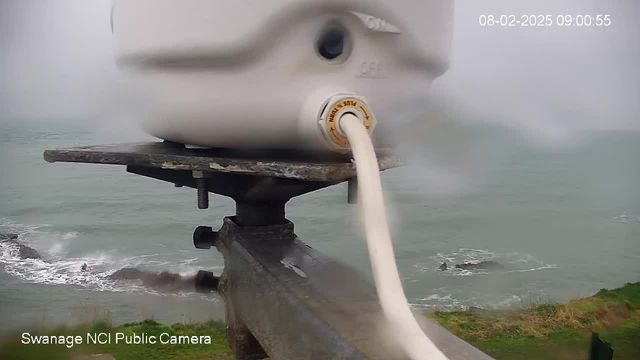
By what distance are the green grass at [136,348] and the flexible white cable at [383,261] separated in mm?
2710

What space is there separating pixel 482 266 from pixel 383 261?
25.2 ft

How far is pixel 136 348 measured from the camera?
3.71m

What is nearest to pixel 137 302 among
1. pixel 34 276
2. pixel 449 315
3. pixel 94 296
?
pixel 94 296

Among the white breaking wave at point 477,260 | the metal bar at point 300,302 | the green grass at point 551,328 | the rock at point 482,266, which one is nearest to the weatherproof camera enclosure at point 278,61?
the metal bar at point 300,302

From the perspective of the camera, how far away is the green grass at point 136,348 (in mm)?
3221

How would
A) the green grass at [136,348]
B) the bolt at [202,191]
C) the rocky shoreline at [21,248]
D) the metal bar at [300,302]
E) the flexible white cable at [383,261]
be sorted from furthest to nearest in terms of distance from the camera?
the rocky shoreline at [21,248] < the green grass at [136,348] < the bolt at [202,191] < the metal bar at [300,302] < the flexible white cable at [383,261]

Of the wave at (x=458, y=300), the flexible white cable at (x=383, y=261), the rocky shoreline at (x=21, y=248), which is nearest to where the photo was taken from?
the flexible white cable at (x=383, y=261)

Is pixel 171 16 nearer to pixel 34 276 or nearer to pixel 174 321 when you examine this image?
pixel 174 321

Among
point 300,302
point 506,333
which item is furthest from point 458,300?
point 300,302

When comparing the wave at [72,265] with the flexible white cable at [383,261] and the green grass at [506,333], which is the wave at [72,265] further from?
the flexible white cable at [383,261]

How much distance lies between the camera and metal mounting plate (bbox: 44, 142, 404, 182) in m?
1.03

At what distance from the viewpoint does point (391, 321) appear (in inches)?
30.3

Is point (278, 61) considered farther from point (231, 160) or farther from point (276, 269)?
point (276, 269)

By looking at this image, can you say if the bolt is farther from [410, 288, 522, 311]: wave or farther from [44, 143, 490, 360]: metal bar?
[410, 288, 522, 311]: wave
